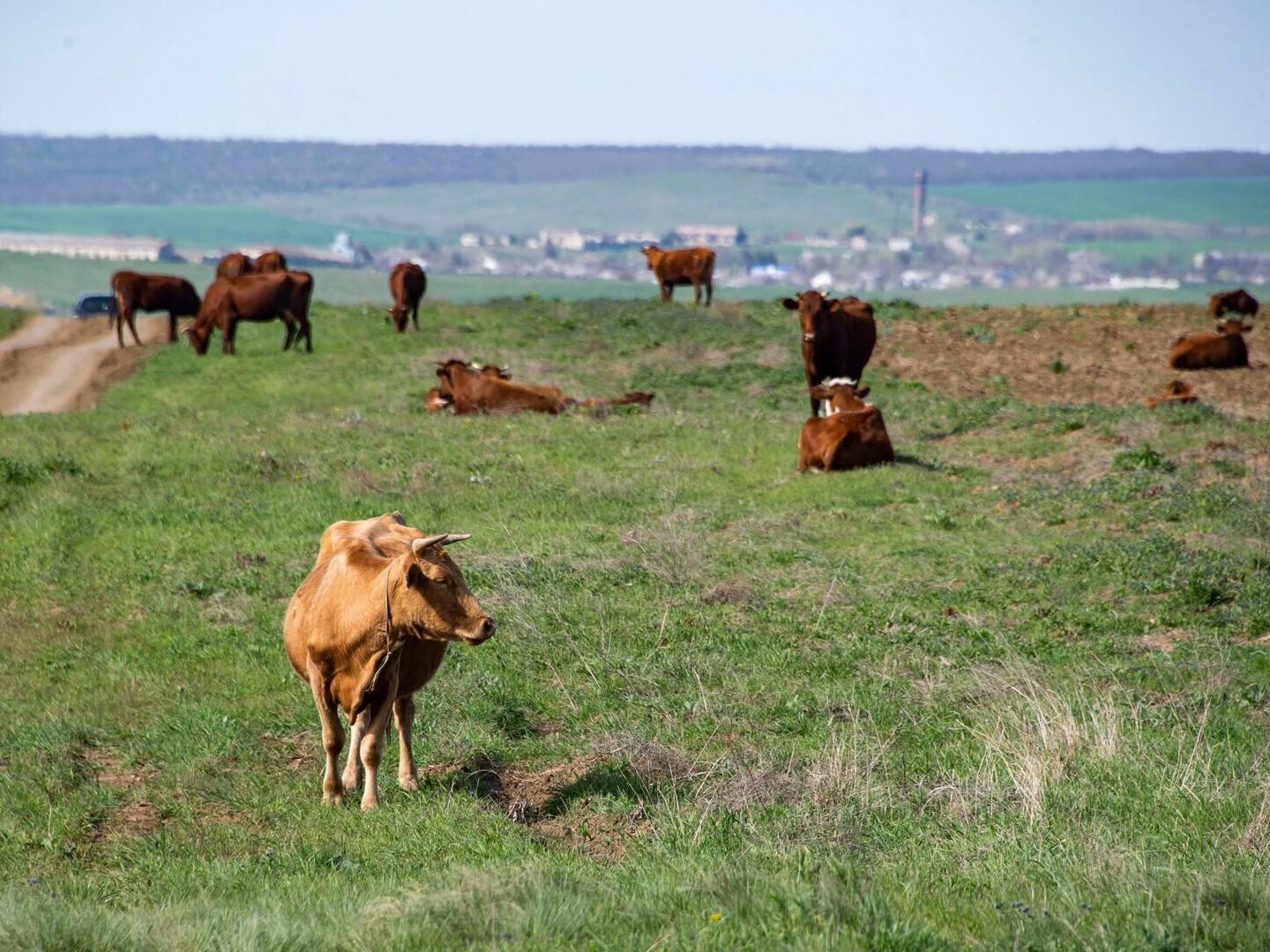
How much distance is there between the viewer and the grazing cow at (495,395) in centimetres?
2364

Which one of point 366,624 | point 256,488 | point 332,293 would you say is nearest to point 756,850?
point 366,624

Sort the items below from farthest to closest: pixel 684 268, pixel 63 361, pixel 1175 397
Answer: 1. pixel 684 268
2. pixel 63 361
3. pixel 1175 397

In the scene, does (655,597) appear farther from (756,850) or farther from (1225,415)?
(1225,415)

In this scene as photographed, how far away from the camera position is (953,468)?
18.8 m

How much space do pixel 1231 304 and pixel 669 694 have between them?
32302mm

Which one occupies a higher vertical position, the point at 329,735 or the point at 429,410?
the point at 329,735

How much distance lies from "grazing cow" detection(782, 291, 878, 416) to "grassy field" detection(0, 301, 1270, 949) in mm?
1964

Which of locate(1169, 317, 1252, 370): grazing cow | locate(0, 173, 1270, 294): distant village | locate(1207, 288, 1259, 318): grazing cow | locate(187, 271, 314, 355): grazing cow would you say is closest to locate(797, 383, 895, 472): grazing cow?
locate(1169, 317, 1252, 370): grazing cow

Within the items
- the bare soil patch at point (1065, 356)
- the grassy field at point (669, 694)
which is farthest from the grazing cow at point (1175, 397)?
the grassy field at point (669, 694)

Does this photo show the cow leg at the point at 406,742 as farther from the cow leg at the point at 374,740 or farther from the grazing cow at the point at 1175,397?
the grazing cow at the point at 1175,397

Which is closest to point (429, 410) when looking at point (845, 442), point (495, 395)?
point (495, 395)

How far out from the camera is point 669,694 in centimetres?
1032

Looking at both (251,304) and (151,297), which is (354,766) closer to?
(251,304)

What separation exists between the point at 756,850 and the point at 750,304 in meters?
34.2
